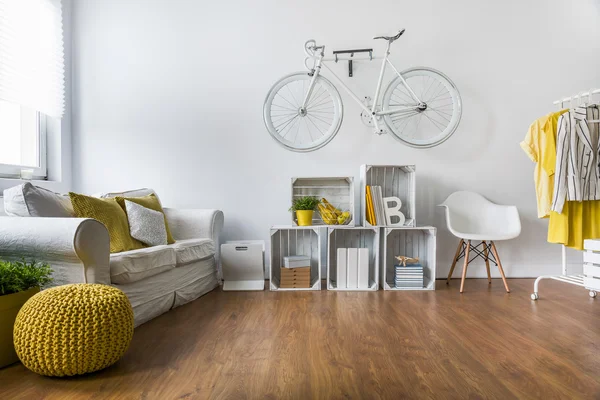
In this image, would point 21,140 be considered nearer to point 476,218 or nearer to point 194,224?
point 194,224

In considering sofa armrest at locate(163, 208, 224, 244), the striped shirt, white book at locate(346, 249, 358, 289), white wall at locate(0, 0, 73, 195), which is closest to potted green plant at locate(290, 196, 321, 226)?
white book at locate(346, 249, 358, 289)

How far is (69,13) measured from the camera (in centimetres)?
344

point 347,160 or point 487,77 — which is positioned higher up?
point 487,77

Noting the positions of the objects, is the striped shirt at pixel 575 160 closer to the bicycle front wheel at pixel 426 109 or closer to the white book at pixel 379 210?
the bicycle front wheel at pixel 426 109

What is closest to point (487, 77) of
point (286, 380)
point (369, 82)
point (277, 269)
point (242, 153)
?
point (369, 82)

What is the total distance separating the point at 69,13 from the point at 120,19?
1.42 feet

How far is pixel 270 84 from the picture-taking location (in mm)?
3416

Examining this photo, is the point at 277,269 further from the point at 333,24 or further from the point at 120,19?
the point at 120,19

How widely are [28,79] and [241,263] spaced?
79.5 inches

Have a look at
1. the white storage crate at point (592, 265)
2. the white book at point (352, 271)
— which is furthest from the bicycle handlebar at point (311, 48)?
the white storage crate at point (592, 265)

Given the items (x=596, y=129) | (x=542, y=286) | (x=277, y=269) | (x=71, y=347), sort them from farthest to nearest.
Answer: (x=277, y=269)
(x=542, y=286)
(x=596, y=129)
(x=71, y=347)

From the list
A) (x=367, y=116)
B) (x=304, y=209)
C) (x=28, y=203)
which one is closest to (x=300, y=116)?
(x=367, y=116)

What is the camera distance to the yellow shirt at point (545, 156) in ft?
8.63

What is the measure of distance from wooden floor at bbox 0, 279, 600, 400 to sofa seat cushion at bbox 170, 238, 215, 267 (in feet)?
0.98
